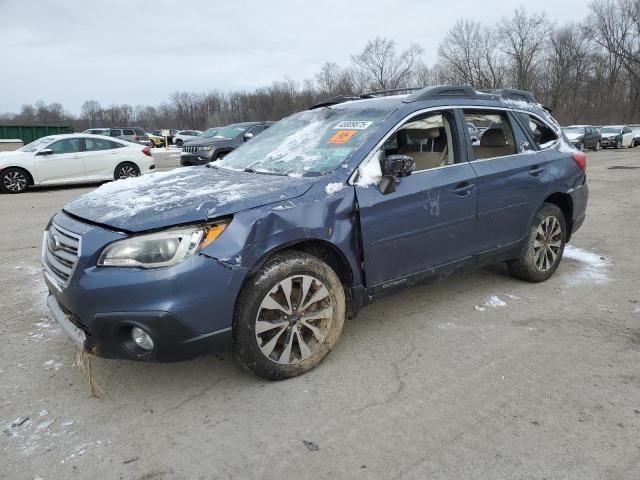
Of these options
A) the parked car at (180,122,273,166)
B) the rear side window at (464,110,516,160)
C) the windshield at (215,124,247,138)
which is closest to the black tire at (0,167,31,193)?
the parked car at (180,122,273,166)

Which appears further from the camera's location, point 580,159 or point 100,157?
point 100,157

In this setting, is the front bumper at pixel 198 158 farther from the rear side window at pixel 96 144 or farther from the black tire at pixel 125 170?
the rear side window at pixel 96 144

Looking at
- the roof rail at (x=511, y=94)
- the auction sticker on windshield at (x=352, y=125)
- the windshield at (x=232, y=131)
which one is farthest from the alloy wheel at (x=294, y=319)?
the windshield at (x=232, y=131)

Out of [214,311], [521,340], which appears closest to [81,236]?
[214,311]

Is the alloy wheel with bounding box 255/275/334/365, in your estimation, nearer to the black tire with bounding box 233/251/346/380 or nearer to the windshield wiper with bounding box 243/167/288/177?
the black tire with bounding box 233/251/346/380

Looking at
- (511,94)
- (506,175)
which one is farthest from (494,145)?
(511,94)

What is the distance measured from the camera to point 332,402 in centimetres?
285

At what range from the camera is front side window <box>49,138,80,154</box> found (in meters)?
12.6

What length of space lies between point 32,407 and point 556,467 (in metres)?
2.74

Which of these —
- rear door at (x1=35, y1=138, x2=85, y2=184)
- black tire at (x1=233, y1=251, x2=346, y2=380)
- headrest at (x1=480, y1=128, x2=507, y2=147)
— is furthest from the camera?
rear door at (x1=35, y1=138, x2=85, y2=184)

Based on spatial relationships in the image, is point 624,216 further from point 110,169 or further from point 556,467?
point 110,169

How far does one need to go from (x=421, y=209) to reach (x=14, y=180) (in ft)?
38.8

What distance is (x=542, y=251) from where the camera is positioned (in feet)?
15.4

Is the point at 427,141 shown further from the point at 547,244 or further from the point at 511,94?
the point at 547,244
